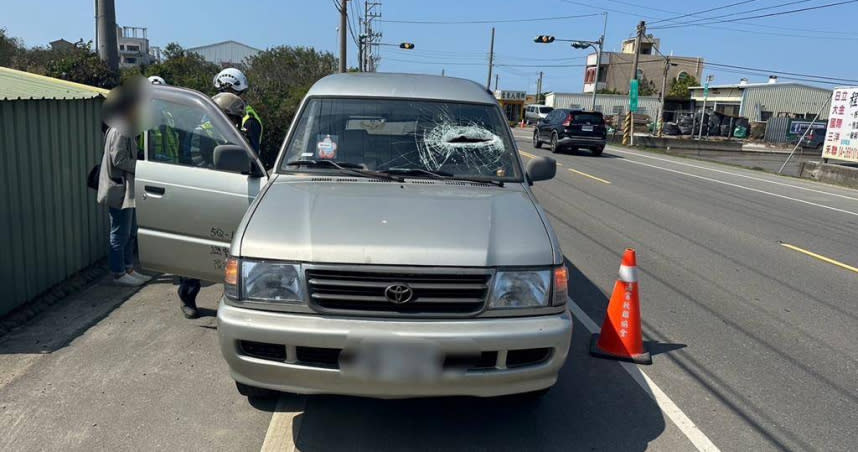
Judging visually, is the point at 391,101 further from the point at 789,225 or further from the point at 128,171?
the point at 789,225

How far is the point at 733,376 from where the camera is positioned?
466cm

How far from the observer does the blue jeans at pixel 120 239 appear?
19.8 feet

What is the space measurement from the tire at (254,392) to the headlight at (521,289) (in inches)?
56.0

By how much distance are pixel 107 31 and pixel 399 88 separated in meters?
6.93

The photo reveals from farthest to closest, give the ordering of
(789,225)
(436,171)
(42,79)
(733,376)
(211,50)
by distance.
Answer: (211,50)
(789,225)
(42,79)
(733,376)
(436,171)

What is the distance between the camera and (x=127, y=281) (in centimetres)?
620

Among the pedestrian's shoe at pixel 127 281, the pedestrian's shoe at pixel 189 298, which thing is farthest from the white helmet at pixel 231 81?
the pedestrian's shoe at pixel 189 298

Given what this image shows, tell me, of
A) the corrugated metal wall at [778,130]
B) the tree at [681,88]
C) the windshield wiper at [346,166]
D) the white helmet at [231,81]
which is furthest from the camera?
the tree at [681,88]

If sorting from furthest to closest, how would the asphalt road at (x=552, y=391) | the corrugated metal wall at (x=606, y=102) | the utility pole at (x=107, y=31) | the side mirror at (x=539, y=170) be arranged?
the corrugated metal wall at (x=606, y=102)
the utility pole at (x=107, y=31)
the side mirror at (x=539, y=170)
the asphalt road at (x=552, y=391)

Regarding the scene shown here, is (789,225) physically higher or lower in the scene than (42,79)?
lower

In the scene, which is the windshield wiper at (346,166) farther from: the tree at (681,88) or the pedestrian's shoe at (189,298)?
the tree at (681,88)

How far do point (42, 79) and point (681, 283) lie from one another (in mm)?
7828

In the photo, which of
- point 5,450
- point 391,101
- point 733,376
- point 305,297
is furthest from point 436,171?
point 5,450

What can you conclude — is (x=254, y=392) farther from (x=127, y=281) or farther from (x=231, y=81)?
(x=231, y=81)
